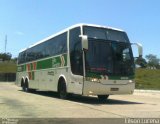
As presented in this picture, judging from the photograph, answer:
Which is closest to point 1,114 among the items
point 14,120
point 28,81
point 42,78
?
point 14,120

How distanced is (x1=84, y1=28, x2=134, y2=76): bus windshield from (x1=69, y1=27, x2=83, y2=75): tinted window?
1.63 feet

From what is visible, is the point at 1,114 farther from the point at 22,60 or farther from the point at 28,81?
the point at 22,60

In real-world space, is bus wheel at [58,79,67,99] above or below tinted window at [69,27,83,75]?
below

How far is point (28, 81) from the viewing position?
103 ft

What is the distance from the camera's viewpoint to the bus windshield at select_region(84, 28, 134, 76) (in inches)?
752

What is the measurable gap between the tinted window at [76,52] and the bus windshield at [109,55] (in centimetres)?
50

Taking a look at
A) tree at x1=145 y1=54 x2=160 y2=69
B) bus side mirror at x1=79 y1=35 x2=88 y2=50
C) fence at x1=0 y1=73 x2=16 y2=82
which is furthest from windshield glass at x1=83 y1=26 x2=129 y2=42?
tree at x1=145 y1=54 x2=160 y2=69

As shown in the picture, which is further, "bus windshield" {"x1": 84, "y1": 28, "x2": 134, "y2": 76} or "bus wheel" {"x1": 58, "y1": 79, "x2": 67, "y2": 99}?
"bus wheel" {"x1": 58, "y1": 79, "x2": 67, "y2": 99}

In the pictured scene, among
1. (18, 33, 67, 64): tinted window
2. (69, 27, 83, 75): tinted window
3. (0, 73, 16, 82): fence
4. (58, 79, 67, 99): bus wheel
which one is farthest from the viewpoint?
(0, 73, 16, 82): fence

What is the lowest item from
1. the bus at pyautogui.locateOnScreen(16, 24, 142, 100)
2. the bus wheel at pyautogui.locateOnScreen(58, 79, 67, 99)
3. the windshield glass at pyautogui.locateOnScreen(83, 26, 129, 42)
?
the bus wheel at pyautogui.locateOnScreen(58, 79, 67, 99)

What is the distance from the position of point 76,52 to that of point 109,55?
5.21 feet

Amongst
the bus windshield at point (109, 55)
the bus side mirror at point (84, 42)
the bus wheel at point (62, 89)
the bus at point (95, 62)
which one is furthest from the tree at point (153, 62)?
the bus side mirror at point (84, 42)

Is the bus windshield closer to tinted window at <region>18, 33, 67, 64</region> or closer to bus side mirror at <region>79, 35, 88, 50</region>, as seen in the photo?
bus side mirror at <region>79, 35, 88, 50</region>

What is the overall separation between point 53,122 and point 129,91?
28.6 feet
